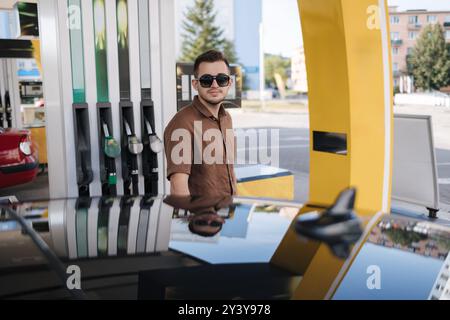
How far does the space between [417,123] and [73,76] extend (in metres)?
2.64

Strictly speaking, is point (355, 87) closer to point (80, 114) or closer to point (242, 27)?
point (80, 114)

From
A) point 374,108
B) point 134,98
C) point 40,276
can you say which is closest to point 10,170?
point 134,98

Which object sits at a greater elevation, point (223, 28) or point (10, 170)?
point (223, 28)

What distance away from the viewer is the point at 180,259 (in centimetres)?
112

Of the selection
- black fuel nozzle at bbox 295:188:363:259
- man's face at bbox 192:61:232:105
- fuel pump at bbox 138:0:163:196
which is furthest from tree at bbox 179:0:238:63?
black fuel nozzle at bbox 295:188:363:259

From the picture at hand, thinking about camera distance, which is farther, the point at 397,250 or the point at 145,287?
the point at 397,250

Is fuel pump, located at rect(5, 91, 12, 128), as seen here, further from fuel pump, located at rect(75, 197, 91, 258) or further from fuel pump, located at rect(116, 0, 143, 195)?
fuel pump, located at rect(75, 197, 91, 258)

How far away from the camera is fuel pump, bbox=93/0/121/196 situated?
4.07 metres

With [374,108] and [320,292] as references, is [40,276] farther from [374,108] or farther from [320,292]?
[374,108]

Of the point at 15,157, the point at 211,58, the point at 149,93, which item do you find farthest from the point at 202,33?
the point at 211,58

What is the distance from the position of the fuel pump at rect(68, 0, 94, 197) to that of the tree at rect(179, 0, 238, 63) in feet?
174

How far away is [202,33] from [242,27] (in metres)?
7.28

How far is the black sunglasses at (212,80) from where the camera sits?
277 cm

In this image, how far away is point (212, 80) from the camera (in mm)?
2781
